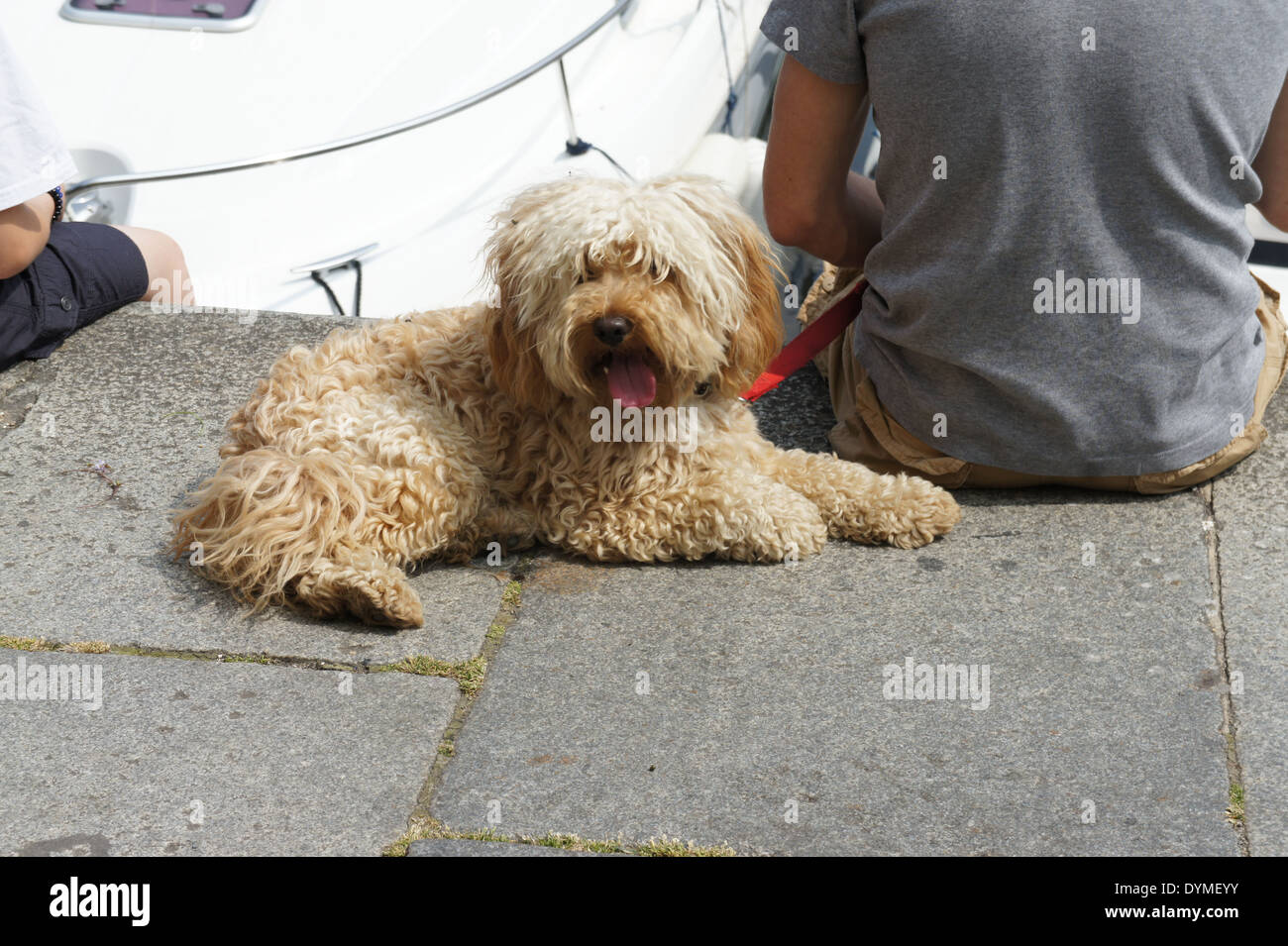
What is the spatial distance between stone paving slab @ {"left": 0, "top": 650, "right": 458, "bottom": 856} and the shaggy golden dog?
0.29 m

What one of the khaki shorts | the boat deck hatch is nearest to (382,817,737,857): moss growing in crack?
the khaki shorts

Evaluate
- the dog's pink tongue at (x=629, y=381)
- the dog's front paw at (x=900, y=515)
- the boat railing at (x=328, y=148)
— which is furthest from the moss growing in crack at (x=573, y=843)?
the boat railing at (x=328, y=148)

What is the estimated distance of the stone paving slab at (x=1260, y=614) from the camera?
2.53 metres

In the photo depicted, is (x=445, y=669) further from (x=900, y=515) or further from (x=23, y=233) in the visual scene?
(x=23, y=233)

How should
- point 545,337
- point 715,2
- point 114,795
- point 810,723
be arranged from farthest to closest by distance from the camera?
point 715,2
point 545,337
point 810,723
point 114,795

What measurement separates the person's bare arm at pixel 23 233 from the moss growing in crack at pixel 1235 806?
12.7 feet

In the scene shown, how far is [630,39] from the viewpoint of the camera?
21.8 ft

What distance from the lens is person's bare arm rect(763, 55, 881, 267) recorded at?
3.36m

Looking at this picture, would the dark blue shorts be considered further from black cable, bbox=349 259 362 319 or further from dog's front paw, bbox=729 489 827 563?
dog's front paw, bbox=729 489 827 563

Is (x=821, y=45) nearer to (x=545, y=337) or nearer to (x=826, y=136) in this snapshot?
(x=826, y=136)

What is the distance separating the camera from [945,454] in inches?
143

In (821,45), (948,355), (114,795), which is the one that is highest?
(821,45)
